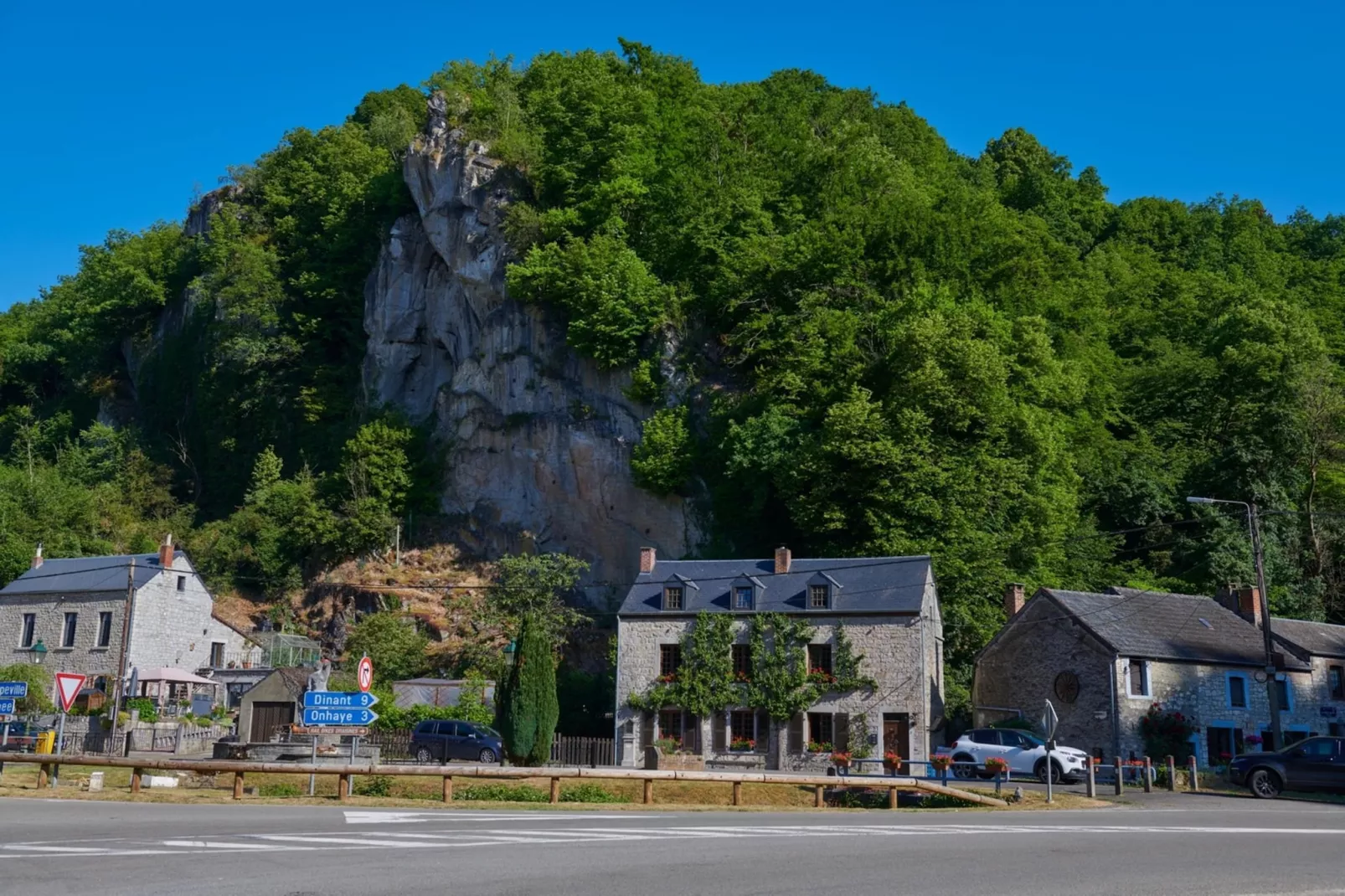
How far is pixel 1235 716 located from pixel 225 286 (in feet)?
190

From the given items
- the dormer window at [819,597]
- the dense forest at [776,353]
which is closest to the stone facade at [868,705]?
the dormer window at [819,597]

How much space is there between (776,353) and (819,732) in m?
18.1

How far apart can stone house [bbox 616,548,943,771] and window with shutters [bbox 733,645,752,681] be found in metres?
0.03

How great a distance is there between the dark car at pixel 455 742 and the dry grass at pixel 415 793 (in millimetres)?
6707

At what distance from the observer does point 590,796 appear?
23797 mm

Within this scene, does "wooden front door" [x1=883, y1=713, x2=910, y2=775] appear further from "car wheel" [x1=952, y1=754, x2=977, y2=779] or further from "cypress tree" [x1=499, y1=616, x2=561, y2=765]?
"cypress tree" [x1=499, y1=616, x2=561, y2=765]

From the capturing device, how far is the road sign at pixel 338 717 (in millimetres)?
23031

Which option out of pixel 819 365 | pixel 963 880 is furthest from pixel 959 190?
pixel 963 880

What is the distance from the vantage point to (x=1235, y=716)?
38.3 meters

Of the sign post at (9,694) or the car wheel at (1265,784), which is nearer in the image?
the car wheel at (1265,784)

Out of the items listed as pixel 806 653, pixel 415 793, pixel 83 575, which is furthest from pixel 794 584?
pixel 83 575

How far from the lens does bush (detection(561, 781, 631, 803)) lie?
23505 millimetres

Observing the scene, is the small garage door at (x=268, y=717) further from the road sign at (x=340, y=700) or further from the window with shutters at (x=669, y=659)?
the road sign at (x=340, y=700)

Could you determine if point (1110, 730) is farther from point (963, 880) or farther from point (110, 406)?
point (110, 406)
